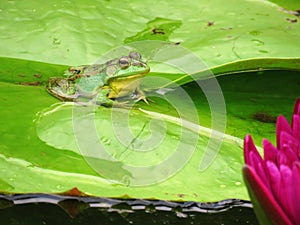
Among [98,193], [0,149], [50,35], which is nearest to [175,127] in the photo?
[98,193]

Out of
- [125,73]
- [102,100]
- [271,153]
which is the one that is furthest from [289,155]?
[125,73]

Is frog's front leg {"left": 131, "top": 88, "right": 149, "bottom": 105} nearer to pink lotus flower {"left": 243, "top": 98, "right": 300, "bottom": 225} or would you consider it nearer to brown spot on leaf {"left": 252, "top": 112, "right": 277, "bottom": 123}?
brown spot on leaf {"left": 252, "top": 112, "right": 277, "bottom": 123}

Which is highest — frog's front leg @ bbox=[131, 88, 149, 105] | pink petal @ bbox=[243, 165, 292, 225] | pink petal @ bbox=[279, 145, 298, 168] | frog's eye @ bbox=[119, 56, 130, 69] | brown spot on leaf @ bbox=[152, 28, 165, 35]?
pink petal @ bbox=[279, 145, 298, 168]

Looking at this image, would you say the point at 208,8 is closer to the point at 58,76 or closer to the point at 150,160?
the point at 58,76

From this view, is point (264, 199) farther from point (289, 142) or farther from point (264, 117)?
point (264, 117)

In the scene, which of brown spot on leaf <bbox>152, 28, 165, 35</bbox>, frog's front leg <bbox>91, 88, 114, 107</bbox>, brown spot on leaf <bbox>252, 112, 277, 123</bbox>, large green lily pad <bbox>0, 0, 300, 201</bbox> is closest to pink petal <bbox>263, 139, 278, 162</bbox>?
large green lily pad <bbox>0, 0, 300, 201</bbox>

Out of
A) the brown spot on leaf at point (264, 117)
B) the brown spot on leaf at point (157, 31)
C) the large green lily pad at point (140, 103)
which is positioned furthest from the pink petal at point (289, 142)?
the brown spot on leaf at point (157, 31)

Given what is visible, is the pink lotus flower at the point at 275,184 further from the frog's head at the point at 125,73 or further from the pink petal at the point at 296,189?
the frog's head at the point at 125,73
